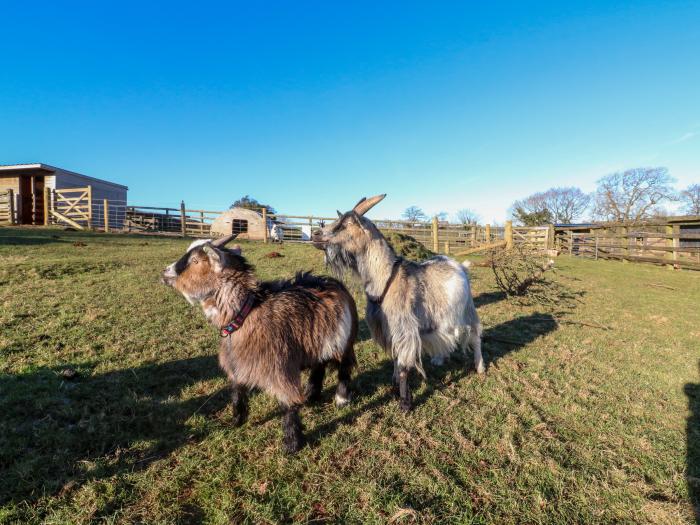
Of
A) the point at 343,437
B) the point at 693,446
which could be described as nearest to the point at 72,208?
the point at 343,437

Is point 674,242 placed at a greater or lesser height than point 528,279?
greater

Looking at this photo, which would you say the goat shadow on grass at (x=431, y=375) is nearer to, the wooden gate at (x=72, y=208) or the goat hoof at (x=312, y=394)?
the goat hoof at (x=312, y=394)

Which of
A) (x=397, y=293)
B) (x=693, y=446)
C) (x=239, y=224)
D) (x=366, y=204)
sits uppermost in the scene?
(x=239, y=224)

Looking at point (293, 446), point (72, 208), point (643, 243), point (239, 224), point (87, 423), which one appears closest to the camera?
point (293, 446)

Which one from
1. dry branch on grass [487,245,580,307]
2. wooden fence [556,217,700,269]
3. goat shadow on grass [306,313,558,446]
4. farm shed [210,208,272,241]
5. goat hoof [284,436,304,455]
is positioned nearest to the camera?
goat hoof [284,436,304,455]

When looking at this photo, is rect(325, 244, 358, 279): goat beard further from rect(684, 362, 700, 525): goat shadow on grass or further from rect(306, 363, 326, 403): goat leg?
rect(684, 362, 700, 525): goat shadow on grass

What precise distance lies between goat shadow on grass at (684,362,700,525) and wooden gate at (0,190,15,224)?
32988 millimetres

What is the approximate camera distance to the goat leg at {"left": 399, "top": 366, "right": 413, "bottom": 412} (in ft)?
12.7

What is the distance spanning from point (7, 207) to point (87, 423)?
3003 cm

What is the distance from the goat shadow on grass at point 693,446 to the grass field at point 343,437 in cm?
2

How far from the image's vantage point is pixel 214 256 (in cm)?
306

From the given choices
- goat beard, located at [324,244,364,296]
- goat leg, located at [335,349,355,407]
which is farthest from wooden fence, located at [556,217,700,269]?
goat leg, located at [335,349,355,407]

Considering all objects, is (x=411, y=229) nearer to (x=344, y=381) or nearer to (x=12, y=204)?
(x=344, y=381)

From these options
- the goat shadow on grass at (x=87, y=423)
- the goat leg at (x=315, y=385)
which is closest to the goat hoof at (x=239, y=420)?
the goat shadow on grass at (x=87, y=423)
